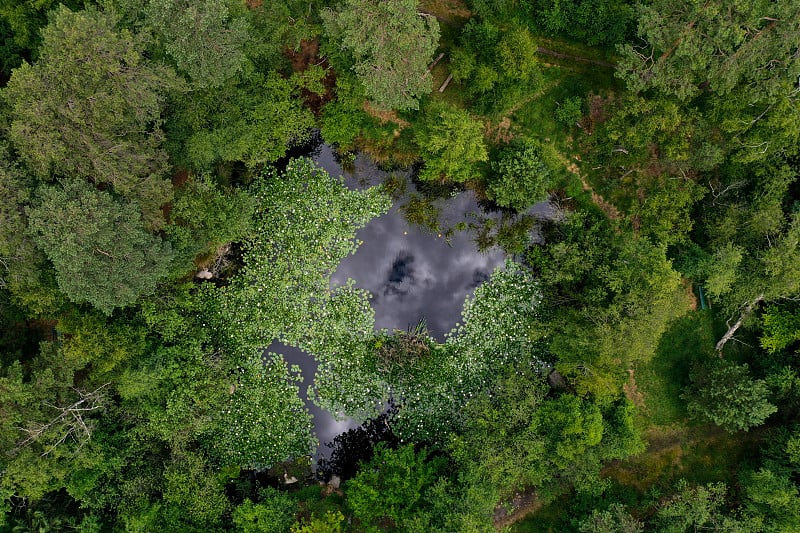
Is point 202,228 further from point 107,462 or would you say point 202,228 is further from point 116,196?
point 107,462

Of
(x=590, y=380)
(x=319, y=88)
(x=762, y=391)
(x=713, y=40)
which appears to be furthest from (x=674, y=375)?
(x=319, y=88)

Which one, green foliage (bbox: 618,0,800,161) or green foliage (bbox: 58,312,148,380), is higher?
green foliage (bbox: 618,0,800,161)

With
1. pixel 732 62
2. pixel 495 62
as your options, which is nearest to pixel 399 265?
pixel 495 62

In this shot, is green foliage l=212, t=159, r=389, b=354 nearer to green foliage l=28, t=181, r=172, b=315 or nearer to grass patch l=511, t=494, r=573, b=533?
green foliage l=28, t=181, r=172, b=315

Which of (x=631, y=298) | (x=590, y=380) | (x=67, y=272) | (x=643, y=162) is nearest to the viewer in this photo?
(x=67, y=272)

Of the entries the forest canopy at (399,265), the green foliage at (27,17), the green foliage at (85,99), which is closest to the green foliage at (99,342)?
the forest canopy at (399,265)

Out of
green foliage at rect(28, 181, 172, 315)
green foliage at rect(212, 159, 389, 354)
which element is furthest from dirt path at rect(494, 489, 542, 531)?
green foliage at rect(28, 181, 172, 315)

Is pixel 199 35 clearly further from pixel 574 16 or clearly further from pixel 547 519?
pixel 547 519
